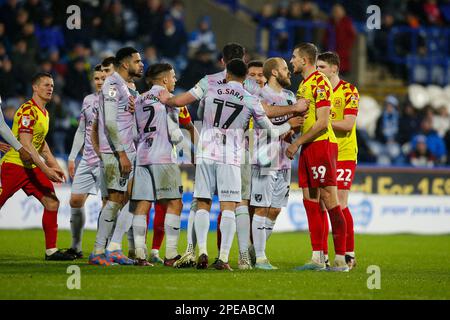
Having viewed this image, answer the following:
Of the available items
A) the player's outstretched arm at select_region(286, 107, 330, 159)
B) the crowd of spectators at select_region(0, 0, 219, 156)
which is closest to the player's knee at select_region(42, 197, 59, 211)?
the player's outstretched arm at select_region(286, 107, 330, 159)

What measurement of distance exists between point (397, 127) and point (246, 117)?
41.8 ft

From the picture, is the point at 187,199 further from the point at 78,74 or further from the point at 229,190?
the point at 229,190

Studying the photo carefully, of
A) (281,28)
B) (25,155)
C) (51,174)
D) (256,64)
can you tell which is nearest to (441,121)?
(281,28)

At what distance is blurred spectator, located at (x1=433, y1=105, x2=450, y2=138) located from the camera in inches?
918

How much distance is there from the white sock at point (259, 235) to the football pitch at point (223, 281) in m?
0.34

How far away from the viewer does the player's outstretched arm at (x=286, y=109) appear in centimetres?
1055

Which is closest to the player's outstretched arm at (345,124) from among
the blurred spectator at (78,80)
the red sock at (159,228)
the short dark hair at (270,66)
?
the short dark hair at (270,66)

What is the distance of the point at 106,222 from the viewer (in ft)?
35.5

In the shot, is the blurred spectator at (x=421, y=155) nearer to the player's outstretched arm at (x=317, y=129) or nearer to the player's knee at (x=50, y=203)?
→ the player's outstretched arm at (x=317, y=129)

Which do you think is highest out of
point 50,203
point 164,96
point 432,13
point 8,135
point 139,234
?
point 432,13

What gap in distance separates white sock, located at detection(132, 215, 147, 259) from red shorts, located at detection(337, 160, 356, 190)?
262 centimetres

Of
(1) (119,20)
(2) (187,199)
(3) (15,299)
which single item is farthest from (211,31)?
(3) (15,299)

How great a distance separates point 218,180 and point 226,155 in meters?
A: 0.31

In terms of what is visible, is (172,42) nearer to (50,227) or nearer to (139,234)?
(50,227)
